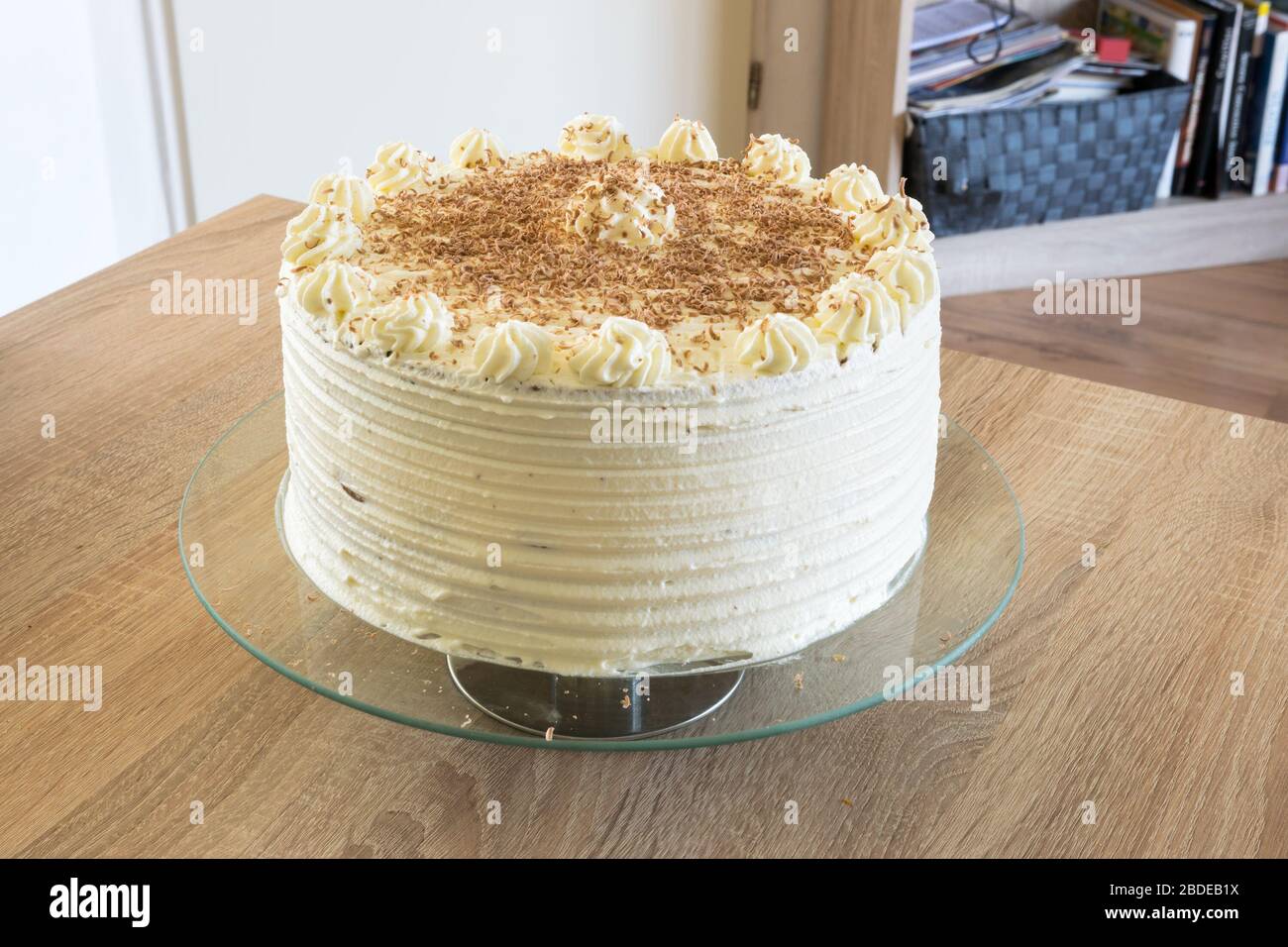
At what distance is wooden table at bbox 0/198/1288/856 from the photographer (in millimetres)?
1076

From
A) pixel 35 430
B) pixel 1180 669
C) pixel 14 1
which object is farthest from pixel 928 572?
pixel 14 1

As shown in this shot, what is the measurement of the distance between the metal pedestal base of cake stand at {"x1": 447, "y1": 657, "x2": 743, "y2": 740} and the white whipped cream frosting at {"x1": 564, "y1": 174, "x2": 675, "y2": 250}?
0.40 meters

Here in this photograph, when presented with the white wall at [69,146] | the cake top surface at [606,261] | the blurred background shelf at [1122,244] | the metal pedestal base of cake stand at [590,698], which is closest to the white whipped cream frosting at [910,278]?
the cake top surface at [606,261]

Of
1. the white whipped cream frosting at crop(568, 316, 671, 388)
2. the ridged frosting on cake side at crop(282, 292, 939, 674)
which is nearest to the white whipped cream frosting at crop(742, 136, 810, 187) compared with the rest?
the ridged frosting on cake side at crop(282, 292, 939, 674)

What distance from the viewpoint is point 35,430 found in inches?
62.8

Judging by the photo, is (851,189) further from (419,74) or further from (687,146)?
(419,74)

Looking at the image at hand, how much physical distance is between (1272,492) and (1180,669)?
382 millimetres

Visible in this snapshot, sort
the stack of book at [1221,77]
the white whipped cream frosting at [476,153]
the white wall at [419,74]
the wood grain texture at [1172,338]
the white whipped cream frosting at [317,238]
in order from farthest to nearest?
1. the stack of book at [1221,77]
2. the wood grain texture at [1172,338]
3. the white wall at [419,74]
4. the white whipped cream frosting at [476,153]
5. the white whipped cream frosting at [317,238]

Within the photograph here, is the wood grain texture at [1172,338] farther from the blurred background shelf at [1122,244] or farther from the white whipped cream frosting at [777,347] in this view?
the white whipped cream frosting at [777,347]

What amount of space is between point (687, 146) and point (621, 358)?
2.03 feet

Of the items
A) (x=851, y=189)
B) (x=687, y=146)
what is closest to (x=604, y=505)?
(x=851, y=189)

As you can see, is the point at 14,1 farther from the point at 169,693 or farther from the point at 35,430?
the point at 169,693

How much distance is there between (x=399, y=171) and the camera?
4.63ft

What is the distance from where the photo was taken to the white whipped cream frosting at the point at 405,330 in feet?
3.40
